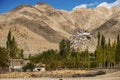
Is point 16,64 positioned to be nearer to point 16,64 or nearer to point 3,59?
point 16,64

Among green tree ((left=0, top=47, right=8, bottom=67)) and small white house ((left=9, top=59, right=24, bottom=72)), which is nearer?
green tree ((left=0, top=47, right=8, bottom=67))

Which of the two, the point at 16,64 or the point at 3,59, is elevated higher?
the point at 3,59

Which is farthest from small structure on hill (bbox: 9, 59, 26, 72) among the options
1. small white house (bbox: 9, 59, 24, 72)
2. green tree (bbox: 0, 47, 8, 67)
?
green tree (bbox: 0, 47, 8, 67)

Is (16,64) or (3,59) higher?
(3,59)

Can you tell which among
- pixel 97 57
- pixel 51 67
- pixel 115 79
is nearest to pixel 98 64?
pixel 97 57

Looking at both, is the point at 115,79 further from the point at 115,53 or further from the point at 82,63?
the point at 82,63

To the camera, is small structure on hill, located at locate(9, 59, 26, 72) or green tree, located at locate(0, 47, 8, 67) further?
small structure on hill, located at locate(9, 59, 26, 72)

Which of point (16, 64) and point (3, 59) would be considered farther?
point (16, 64)

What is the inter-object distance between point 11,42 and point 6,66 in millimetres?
11013

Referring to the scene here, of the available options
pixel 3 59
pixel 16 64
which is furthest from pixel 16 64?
pixel 3 59

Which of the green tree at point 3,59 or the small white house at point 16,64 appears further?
the small white house at point 16,64

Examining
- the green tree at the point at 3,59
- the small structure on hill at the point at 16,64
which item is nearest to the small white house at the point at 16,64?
the small structure on hill at the point at 16,64

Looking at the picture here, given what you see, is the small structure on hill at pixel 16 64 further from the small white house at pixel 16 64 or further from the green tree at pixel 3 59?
the green tree at pixel 3 59

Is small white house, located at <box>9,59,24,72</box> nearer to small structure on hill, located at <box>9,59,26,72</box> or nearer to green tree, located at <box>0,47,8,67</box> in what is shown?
small structure on hill, located at <box>9,59,26,72</box>
